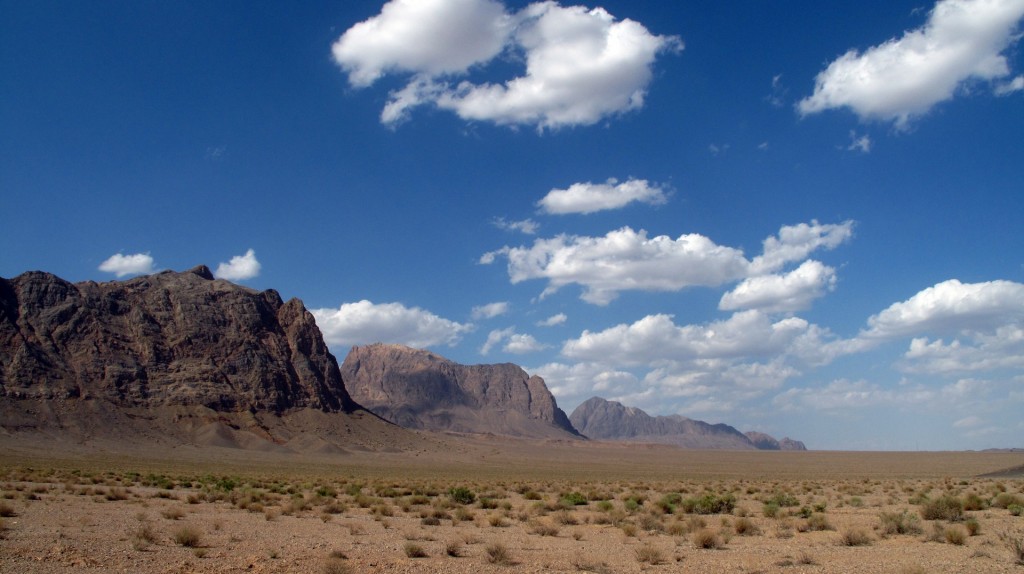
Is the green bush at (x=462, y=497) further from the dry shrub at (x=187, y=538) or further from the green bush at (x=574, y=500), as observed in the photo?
the dry shrub at (x=187, y=538)

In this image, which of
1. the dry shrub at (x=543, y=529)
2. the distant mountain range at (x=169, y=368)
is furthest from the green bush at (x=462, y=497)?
the distant mountain range at (x=169, y=368)

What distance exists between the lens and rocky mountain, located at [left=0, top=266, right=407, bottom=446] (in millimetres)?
115875

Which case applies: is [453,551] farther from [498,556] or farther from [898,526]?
[898,526]

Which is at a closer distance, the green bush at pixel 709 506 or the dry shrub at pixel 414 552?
the dry shrub at pixel 414 552

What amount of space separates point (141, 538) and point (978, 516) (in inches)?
1021

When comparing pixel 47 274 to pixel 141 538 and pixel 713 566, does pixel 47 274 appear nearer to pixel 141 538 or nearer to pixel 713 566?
pixel 141 538

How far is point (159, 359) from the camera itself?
440 ft

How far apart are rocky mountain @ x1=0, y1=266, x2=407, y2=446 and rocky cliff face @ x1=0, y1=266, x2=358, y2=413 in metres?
0.20

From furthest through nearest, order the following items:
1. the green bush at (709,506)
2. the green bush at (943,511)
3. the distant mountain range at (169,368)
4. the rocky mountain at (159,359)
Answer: the rocky mountain at (159,359) → the distant mountain range at (169,368) → the green bush at (709,506) → the green bush at (943,511)

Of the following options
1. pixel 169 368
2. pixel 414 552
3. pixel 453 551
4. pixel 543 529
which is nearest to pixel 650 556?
pixel 453 551

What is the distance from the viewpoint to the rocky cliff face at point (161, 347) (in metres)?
122

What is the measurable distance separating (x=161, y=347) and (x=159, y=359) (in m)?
3.18

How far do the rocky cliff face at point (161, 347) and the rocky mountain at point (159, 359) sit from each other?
197mm

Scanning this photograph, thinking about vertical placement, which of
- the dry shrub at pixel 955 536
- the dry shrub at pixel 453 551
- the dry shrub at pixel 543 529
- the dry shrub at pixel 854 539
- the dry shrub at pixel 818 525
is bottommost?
the dry shrub at pixel 543 529
